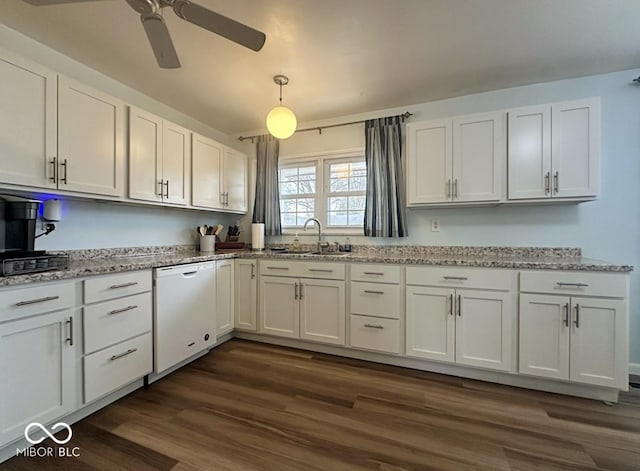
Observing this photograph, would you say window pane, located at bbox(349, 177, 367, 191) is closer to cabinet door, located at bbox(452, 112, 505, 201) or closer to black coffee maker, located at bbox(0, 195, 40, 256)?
cabinet door, located at bbox(452, 112, 505, 201)

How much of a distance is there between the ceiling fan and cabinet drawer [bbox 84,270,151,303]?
139cm

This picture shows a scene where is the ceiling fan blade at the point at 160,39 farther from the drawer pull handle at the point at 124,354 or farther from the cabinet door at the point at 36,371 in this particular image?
the drawer pull handle at the point at 124,354

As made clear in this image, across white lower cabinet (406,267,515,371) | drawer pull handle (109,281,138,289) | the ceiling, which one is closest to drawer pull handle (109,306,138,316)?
drawer pull handle (109,281,138,289)

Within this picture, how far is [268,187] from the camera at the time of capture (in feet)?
11.5

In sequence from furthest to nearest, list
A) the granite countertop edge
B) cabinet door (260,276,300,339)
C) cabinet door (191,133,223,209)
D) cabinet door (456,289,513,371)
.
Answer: cabinet door (191,133,223,209), cabinet door (260,276,300,339), cabinet door (456,289,513,371), the granite countertop edge

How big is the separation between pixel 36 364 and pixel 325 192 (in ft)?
8.99

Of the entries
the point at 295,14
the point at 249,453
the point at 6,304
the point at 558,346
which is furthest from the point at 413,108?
the point at 6,304

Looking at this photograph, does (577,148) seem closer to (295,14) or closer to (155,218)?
(295,14)

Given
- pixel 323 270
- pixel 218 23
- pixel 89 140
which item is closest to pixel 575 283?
pixel 323 270

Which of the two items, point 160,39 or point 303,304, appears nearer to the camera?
point 160,39

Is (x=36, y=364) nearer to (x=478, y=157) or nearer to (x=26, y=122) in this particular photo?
(x=26, y=122)

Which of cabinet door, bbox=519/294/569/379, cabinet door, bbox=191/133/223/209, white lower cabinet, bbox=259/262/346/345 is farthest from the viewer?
cabinet door, bbox=191/133/223/209

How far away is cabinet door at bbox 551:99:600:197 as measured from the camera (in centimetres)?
215

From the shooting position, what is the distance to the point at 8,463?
1.39 meters
